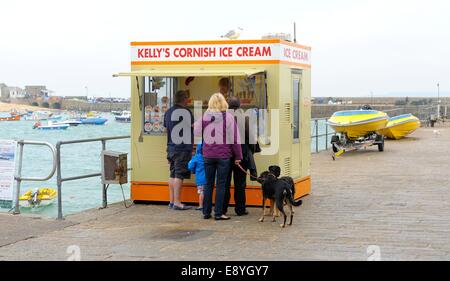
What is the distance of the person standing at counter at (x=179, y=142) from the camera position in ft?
39.9

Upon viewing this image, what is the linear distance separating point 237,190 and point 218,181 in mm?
458

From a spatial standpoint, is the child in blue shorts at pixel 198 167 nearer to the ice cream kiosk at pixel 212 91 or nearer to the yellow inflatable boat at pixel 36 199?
the ice cream kiosk at pixel 212 91

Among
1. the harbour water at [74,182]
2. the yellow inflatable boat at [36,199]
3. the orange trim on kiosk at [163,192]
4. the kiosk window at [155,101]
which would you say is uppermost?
the kiosk window at [155,101]

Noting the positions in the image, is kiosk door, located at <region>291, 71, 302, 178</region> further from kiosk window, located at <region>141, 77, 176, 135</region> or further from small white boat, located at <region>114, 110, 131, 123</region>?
small white boat, located at <region>114, 110, 131, 123</region>

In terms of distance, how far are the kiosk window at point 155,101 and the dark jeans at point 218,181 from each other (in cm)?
163

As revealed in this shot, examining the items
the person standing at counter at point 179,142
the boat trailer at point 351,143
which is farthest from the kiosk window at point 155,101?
the boat trailer at point 351,143

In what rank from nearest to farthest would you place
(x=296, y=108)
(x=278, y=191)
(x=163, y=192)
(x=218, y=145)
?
1. (x=278, y=191)
2. (x=218, y=145)
3. (x=163, y=192)
4. (x=296, y=108)

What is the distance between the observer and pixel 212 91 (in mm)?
13000

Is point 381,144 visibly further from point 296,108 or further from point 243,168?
point 243,168

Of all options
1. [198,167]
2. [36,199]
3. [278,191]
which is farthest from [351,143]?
[278,191]

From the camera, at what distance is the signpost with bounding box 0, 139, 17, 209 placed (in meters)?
12.0

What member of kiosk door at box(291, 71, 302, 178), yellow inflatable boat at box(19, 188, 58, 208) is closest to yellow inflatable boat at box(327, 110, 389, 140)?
yellow inflatable boat at box(19, 188, 58, 208)

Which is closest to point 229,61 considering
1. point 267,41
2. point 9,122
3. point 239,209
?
point 267,41
